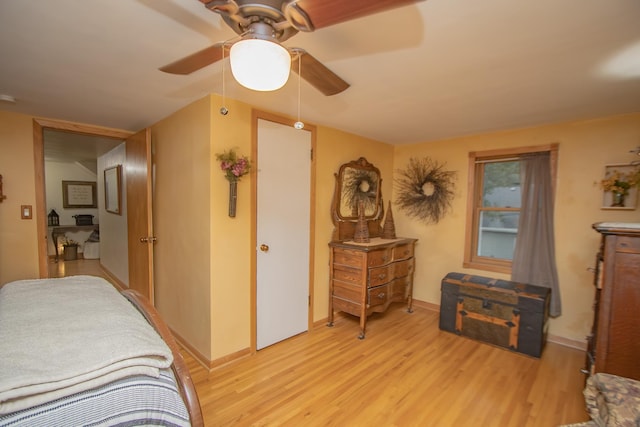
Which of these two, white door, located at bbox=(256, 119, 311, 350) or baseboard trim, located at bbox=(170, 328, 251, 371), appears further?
white door, located at bbox=(256, 119, 311, 350)

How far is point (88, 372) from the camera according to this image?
2.89 feet

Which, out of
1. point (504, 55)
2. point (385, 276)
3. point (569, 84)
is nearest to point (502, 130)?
point (569, 84)

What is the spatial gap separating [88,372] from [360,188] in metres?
2.94

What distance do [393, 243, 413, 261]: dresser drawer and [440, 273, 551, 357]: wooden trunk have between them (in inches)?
20.6

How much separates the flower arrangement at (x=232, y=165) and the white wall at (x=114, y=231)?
98.0 inches

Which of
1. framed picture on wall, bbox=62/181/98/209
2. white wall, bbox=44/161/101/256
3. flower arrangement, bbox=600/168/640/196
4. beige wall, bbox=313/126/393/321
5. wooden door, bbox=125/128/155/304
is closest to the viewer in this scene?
flower arrangement, bbox=600/168/640/196

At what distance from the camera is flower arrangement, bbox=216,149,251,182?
220 centimetres

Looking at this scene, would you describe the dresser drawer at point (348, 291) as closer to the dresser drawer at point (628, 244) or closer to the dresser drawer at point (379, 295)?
the dresser drawer at point (379, 295)

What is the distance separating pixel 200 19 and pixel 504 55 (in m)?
1.57

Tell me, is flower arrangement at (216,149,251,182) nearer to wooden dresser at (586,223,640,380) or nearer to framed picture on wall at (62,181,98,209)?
wooden dresser at (586,223,640,380)

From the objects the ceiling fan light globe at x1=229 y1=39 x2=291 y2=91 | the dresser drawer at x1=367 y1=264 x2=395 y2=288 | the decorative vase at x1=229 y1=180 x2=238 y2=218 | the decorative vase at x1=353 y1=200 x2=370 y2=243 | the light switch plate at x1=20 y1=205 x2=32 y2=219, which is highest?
the ceiling fan light globe at x1=229 y1=39 x2=291 y2=91

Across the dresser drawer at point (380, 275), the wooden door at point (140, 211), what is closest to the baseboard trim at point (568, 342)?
the dresser drawer at point (380, 275)

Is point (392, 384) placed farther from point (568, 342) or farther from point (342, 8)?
point (342, 8)

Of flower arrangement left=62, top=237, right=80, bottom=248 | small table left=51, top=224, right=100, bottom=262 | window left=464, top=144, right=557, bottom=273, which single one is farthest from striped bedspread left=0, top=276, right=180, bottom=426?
small table left=51, top=224, right=100, bottom=262
